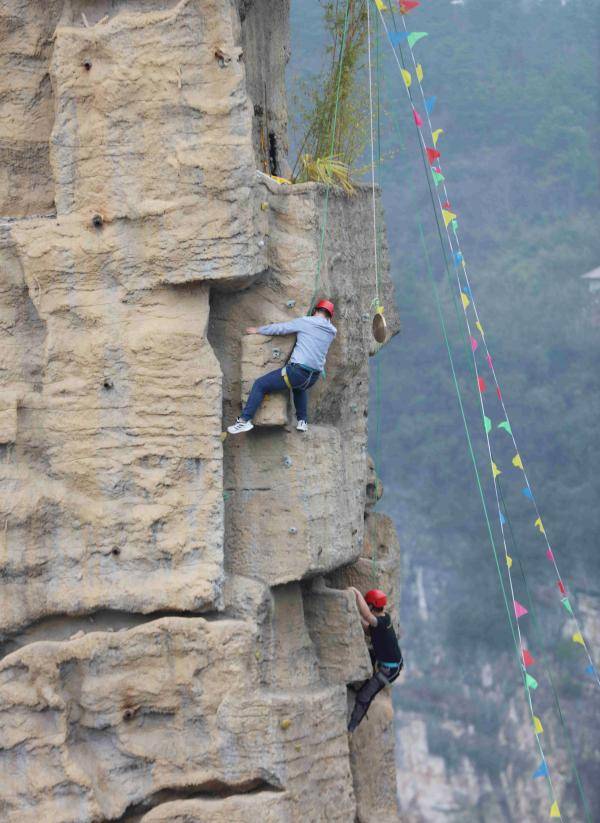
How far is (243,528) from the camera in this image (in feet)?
33.3

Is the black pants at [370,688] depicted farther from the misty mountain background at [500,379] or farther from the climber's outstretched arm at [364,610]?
the misty mountain background at [500,379]

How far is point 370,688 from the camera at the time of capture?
10.9 metres

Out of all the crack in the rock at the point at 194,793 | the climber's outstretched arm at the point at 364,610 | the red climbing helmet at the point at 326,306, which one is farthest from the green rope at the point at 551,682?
the crack in the rock at the point at 194,793

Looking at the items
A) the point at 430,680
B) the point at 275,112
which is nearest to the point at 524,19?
the point at 430,680

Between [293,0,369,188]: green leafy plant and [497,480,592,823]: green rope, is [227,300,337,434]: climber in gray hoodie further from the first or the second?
[497,480,592,823]: green rope

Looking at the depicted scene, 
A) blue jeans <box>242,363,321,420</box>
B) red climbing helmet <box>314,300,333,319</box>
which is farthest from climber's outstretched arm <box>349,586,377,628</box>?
red climbing helmet <box>314,300,333,319</box>

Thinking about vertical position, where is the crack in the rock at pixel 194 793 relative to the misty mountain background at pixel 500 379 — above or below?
below

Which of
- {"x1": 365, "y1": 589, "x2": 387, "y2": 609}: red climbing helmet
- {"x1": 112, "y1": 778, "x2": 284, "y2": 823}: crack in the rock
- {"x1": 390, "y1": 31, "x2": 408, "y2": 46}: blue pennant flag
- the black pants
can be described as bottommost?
{"x1": 112, "y1": 778, "x2": 284, "y2": 823}: crack in the rock

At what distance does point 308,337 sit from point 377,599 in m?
1.99

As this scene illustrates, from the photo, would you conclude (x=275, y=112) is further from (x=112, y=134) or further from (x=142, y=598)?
(x=142, y=598)

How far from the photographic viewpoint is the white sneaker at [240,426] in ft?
32.6

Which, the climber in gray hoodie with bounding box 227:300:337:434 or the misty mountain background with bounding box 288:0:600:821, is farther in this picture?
the misty mountain background with bounding box 288:0:600:821

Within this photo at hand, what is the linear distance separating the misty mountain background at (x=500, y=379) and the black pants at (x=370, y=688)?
24.4 ft

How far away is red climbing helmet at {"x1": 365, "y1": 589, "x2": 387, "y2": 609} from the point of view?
36.1ft
